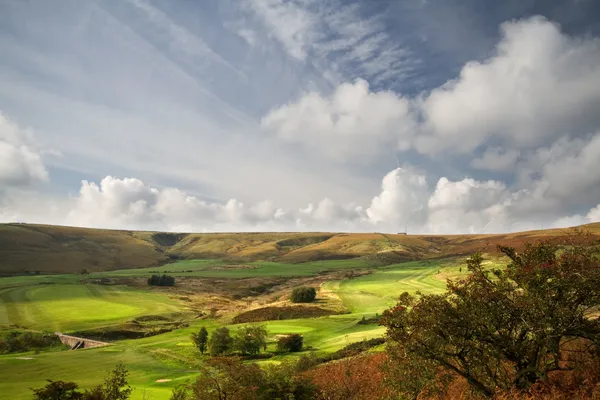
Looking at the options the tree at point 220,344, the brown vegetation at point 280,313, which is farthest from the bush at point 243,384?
the brown vegetation at point 280,313

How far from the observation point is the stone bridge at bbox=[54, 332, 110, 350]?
2756 inches

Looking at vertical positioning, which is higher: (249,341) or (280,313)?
(249,341)

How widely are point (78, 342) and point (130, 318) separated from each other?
23.3 meters

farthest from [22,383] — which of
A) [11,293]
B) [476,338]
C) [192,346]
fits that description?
[11,293]

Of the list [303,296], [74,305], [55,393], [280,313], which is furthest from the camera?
[303,296]

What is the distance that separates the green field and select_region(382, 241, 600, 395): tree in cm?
2924

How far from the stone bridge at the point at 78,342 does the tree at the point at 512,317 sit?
226ft

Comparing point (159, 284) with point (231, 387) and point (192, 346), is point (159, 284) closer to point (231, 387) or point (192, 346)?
point (192, 346)

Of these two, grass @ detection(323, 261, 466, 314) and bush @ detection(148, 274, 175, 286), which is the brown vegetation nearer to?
grass @ detection(323, 261, 466, 314)

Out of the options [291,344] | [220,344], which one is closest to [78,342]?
[220,344]

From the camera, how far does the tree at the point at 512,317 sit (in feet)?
47.4

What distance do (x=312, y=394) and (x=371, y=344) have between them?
80.1 ft

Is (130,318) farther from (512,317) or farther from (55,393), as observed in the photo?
(512,317)

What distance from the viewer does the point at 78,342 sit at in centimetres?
7175
